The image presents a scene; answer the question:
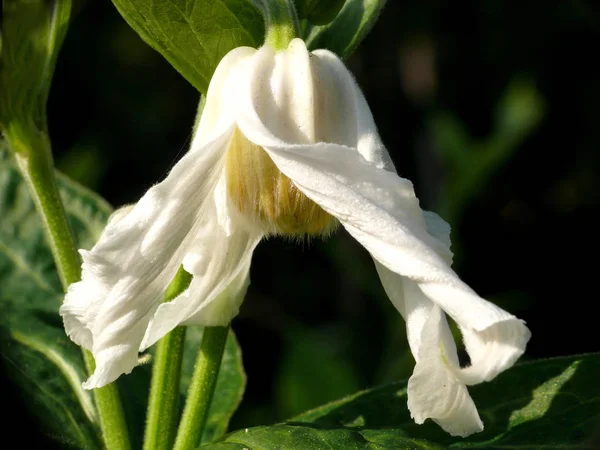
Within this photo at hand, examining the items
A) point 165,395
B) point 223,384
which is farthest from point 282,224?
point 223,384

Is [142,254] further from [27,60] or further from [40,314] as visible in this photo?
Result: [40,314]

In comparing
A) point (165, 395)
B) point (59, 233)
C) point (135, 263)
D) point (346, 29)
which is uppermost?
point (346, 29)

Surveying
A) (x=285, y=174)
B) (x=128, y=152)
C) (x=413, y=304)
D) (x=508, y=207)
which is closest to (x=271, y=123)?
(x=285, y=174)

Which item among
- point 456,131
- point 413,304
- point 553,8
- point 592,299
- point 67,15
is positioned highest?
point 67,15

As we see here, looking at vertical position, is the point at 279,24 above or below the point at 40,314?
above

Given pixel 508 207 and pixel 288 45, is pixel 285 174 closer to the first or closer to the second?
pixel 288 45

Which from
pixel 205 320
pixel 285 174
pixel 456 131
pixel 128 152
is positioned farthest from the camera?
pixel 128 152

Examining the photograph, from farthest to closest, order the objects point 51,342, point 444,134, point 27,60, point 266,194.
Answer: point 444,134, point 51,342, point 27,60, point 266,194
